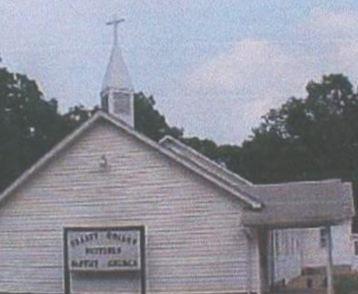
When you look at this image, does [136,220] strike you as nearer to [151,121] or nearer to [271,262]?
[271,262]

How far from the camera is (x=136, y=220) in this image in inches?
1443

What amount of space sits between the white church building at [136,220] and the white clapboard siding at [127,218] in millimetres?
33

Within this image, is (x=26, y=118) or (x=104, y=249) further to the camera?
(x=26, y=118)

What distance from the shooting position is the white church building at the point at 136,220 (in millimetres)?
35125

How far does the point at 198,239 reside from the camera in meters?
35.7

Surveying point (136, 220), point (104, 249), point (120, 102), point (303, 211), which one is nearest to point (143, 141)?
point (136, 220)

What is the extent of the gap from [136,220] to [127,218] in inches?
16.5

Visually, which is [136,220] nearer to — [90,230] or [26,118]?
[90,230]

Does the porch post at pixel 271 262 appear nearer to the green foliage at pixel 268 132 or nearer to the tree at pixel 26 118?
the green foliage at pixel 268 132

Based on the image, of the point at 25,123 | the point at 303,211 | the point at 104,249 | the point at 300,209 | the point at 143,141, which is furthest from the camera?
the point at 25,123

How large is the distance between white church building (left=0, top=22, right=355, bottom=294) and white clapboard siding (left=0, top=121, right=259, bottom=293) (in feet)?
0.11

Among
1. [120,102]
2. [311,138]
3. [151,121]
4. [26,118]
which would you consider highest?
[151,121]

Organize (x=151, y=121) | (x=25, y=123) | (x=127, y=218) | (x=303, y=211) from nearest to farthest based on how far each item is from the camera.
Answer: (x=303, y=211) < (x=127, y=218) < (x=25, y=123) < (x=151, y=121)

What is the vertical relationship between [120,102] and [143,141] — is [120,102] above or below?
above
